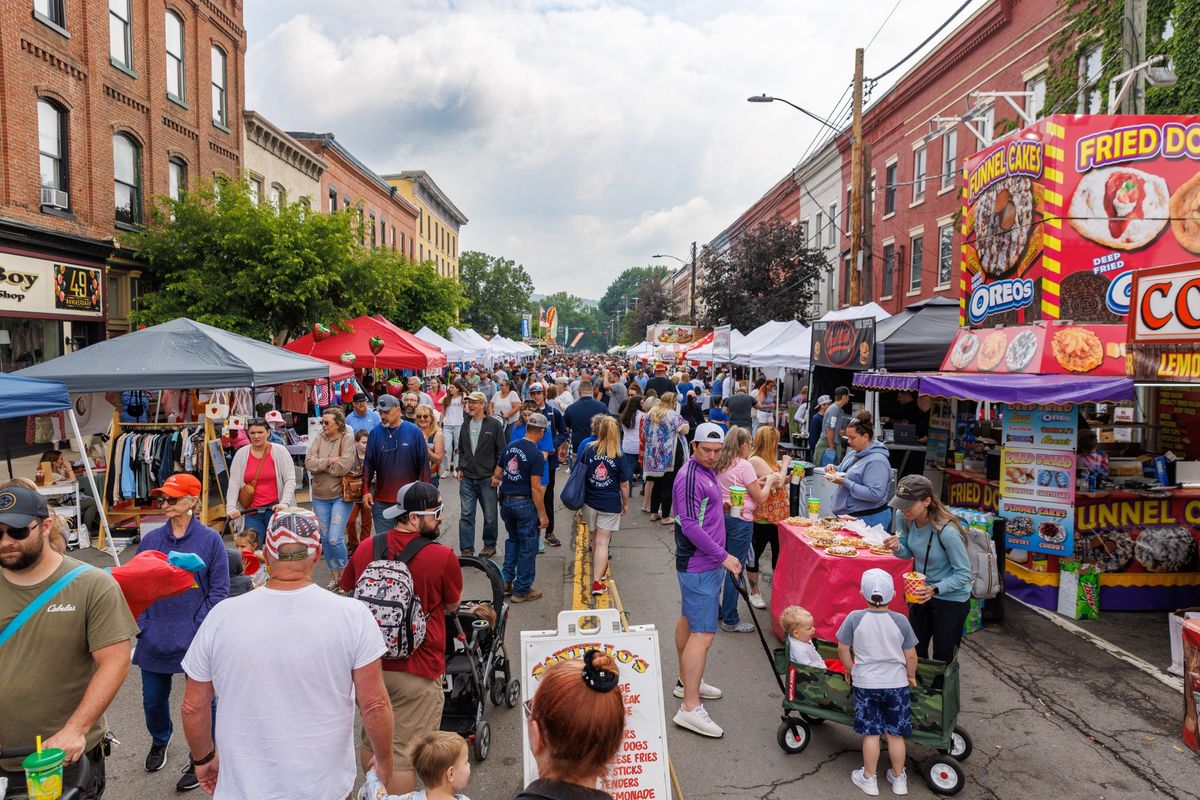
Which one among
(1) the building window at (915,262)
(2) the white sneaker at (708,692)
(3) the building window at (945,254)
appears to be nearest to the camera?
(2) the white sneaker at (708,692)

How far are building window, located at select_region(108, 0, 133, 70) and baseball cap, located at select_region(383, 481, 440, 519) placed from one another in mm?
18632

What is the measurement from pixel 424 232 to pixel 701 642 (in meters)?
50.6

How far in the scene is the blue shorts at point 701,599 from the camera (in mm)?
4871

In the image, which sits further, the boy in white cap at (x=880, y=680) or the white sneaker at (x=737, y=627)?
the white sneaker at (x=737, y=627)

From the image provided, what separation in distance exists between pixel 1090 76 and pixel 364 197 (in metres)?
30.1

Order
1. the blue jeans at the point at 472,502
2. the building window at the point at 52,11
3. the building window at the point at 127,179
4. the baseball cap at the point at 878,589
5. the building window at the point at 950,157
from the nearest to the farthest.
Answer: the baseball cap at the point at 878,589
the blue jeans at the point at 472,502
the building window at the point at 52,11
the building window at the point at 127,179
the building window at the point at 950,157

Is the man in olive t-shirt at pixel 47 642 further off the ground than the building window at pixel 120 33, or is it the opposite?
the building window at pixel 120 33

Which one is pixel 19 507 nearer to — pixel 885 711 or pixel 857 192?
pixel 885 711

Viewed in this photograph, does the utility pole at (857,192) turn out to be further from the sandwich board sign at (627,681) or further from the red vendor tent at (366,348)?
the sandwich board sign at (627,681)

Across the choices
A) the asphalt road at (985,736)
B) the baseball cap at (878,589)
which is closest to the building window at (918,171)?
the asphalt road at (985,736)

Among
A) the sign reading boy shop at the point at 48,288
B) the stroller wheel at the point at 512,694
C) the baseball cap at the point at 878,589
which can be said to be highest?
the sign reading boy shop at the point at 48,288

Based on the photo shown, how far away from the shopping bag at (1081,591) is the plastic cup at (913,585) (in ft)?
11.1

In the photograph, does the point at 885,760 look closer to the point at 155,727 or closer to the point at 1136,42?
the point at 155,727

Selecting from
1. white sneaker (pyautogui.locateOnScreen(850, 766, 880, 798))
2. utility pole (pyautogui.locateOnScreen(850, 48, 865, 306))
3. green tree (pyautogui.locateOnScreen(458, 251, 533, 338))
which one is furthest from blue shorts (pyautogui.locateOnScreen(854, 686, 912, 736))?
green tree (pyautogui.locateOnScreen(458, 251, 533, 338))
